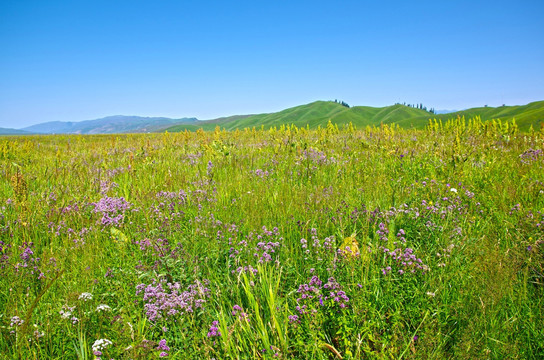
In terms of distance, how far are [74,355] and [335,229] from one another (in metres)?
2.66

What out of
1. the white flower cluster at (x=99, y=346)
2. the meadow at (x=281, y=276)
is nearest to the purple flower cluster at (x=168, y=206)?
the meadow at (x=281, y=276)

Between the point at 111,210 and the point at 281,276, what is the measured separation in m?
2.80

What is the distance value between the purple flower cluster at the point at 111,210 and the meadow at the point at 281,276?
0.09ft

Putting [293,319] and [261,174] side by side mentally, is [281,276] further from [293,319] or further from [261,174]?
[261,174]

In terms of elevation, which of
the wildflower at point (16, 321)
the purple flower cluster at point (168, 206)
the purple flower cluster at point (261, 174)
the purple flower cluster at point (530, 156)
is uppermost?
the purple flower cluster at point (530, 156)

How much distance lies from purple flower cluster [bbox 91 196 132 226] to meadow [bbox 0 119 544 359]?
0.03 meters

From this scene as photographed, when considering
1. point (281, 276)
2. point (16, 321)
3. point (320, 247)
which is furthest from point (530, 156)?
point (16, 321)

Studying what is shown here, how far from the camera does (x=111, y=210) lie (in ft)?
13.2

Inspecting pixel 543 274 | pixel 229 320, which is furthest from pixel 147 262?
pixel 543 274

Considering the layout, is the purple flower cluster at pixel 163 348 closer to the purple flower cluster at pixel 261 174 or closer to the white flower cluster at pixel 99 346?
the white flower cluster at pixel 99 346

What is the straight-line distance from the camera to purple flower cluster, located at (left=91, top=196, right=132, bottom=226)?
3765mm

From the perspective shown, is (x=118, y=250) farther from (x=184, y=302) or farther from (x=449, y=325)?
(x=449, y=325)

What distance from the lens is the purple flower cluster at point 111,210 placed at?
12.4 ft

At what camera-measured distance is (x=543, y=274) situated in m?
2.54
